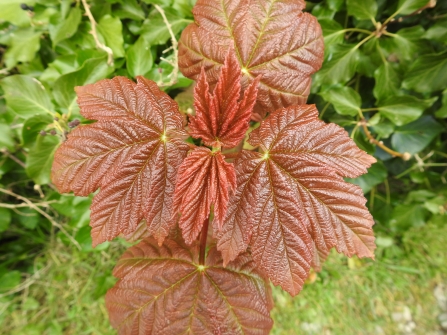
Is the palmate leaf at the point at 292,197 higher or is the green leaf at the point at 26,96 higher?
the palmate leaf at the point at 292,197

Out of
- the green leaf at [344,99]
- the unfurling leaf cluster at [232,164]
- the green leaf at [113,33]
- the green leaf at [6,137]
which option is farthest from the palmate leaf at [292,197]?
the green leaf at [6,137]

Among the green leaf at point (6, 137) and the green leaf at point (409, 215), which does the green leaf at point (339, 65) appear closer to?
the green leaf at point (409, 215)

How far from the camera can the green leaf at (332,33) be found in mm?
1109

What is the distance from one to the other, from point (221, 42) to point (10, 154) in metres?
1.07

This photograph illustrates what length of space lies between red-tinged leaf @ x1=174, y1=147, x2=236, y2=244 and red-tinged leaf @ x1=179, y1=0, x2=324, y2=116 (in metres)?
0.25

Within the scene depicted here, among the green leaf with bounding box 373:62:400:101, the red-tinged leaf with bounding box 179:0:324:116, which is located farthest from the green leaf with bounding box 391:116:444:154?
the red-tinged leaf with bounding box 179:0:324:116

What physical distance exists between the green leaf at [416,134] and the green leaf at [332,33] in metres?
0.49

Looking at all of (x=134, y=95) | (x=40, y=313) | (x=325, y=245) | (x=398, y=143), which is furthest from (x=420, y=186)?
(x=40, y=313)

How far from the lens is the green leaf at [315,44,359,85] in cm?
112

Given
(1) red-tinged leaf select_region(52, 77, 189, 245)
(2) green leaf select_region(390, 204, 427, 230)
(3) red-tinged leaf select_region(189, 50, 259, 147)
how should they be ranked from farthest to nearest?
1. (2) green leaf select_region(390, 204, 427, 230)
2. (1) red-tinged leaf select_region(52, 77, 189, 245)
3. (3) red-tinged leaf select_region(189, 50, 259, 147)

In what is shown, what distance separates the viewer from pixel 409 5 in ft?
3.36

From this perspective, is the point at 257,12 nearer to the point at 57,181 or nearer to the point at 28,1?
the point at 57,181

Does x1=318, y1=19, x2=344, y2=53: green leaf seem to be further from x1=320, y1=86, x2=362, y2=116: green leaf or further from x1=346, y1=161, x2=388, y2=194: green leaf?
x1=346, y1=161, x2=388, y2=194: green leaf

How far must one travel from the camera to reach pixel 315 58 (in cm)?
77
